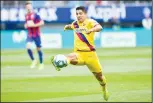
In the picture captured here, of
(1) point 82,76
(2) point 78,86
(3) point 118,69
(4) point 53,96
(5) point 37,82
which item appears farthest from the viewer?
(3) point 118,69

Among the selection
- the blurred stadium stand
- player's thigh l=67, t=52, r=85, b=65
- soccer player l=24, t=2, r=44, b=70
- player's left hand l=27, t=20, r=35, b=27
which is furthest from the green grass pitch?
the blurred stadium stand

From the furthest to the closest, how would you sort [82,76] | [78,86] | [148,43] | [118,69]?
[148,43]
[118,69]
[82,76]
[78,86]

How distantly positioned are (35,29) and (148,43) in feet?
49.1

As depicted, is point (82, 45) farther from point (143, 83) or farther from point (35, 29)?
point (35, 29)

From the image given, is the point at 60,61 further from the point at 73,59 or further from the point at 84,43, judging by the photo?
the point at 84,43

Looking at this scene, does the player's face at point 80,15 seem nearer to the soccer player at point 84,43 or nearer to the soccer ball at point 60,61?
the soccer player at point 84,43

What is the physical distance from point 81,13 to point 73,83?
181 inches

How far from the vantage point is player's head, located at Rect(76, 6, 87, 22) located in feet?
34.7

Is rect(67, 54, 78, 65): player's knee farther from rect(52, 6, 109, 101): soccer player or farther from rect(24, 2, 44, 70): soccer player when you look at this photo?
rect(24, 2, 44, 70): soccer player

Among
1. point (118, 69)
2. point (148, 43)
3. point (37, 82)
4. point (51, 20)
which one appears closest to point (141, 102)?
point (37, 82)

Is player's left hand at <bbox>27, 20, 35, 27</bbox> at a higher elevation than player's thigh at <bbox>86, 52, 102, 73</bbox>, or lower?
lower

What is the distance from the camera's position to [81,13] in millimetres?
10641

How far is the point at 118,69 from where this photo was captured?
18906 mm

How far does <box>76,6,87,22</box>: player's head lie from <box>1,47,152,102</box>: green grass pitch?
6.57ft
